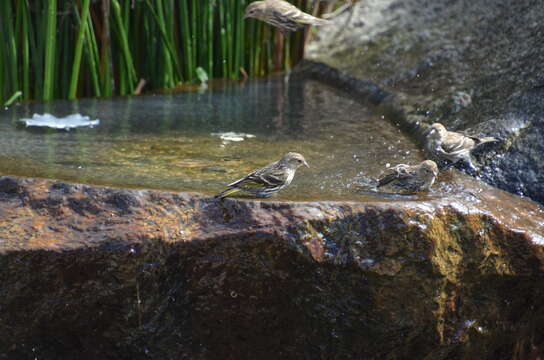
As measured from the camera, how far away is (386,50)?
8.23m

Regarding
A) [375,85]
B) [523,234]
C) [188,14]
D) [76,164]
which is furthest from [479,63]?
[76,164]

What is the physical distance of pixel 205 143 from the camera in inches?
222

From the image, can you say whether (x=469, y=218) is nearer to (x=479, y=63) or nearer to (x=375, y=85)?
(x=479, y=63)

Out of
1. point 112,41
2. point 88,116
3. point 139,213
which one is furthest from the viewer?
point 112,41

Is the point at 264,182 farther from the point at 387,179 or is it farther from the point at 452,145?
the point at 452,145

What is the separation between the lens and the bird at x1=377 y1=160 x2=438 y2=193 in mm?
4547

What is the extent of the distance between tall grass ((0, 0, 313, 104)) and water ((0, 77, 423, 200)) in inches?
13.2

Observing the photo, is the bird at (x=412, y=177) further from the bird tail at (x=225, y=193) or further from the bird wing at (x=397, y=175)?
the bird tail at (x=225, y=193)

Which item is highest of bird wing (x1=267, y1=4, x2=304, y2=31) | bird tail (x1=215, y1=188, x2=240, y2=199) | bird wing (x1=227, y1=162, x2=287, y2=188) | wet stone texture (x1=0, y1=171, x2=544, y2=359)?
bird wing (x1=267, y1=4, x2=304, y2=31)

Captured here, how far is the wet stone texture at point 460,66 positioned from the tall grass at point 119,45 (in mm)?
1229

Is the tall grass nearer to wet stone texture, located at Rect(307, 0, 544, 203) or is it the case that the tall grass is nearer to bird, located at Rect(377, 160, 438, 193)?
wet stone texture, located at Rect(307, 0, 544, 203)

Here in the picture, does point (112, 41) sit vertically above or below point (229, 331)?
above

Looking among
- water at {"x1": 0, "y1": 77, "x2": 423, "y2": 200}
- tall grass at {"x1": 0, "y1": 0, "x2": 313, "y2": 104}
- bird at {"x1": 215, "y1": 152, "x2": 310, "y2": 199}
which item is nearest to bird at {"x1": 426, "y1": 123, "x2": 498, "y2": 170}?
water at {"x1": 0, "y1": 77, "x2": 423, "y2": 200}

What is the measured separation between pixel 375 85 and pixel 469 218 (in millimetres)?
3673
